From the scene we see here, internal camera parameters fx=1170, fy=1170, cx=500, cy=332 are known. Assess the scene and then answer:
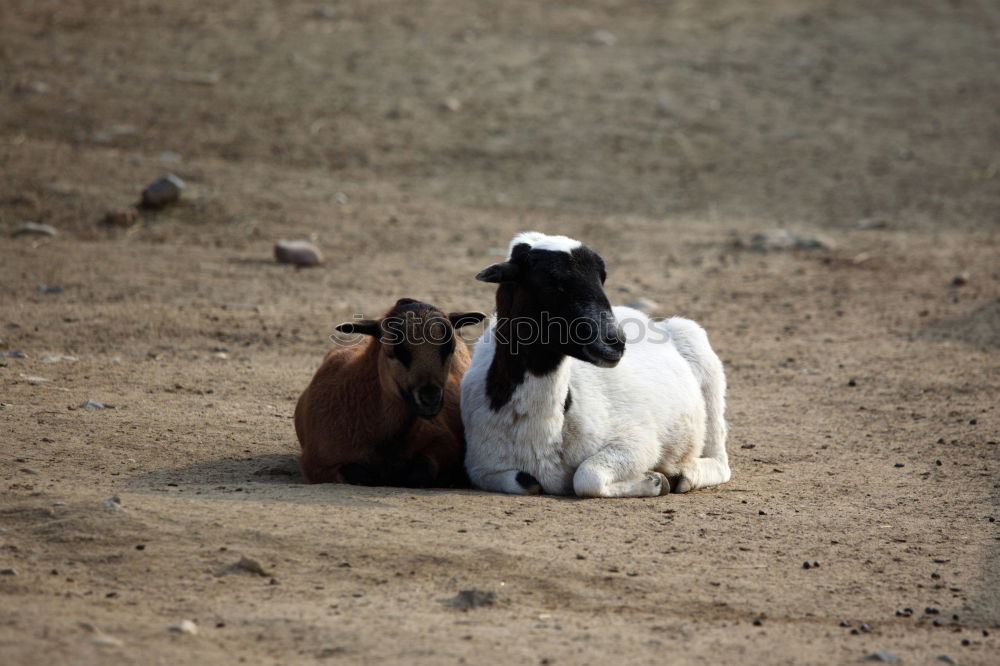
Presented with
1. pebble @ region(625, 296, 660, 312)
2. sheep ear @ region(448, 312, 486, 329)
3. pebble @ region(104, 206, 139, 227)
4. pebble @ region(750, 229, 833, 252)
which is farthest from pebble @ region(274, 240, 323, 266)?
sheep ear @ region(448, 312, 486, 329)

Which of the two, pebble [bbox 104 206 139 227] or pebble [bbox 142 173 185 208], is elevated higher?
pebble [bbox 142 173 185 208]

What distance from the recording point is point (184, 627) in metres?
4.68

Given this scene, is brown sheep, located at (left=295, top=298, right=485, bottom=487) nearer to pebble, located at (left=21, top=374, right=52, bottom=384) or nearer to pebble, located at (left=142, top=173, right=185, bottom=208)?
pebble, located at (left=21, top=374, right=52, bottom=384)

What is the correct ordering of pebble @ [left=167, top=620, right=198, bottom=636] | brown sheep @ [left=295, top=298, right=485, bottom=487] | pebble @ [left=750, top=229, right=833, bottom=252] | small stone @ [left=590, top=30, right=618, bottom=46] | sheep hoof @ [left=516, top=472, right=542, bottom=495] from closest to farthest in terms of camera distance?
1. pebble @ [left=167, top=620, right=198, bottom=636]
2. brown sheep @ [left=295, top=298, right=485, bottom=487]
3. sheep hoof @ [left=516, top=472, right=542, bottom=495]
4. pebble @ [left=750, top=229, right=833, bottom=252]
5. small stone @ [left=590, top=30, right=618, bottom=46]

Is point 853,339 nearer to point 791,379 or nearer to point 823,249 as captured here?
point 791,379

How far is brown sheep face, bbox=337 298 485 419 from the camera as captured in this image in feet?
21.4

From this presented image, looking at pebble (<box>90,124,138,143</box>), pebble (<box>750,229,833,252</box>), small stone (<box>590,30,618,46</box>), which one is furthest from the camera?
small stone (<box>590,30,618,46</box>)

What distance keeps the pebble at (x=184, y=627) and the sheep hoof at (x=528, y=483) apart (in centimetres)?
250

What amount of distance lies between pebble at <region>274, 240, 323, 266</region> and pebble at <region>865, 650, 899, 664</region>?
9.18m

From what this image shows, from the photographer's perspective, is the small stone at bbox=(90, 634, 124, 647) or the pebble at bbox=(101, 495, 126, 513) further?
the pebble at bbox=(101, 495, 126, 513)

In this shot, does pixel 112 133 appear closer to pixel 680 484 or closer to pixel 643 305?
pixel 643 305

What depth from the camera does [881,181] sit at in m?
16.8

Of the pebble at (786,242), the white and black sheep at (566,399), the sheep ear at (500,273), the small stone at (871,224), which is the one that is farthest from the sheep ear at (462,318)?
the small stone at (871,224)

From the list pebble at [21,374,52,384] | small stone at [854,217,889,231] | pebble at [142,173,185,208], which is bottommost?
pebble at [21,374,52,384]
